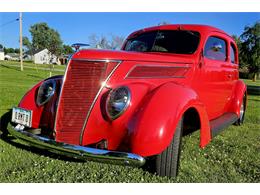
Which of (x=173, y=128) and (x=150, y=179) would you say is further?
(x=150, y=179)

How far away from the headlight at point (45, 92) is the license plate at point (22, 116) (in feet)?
0.75

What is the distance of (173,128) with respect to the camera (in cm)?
281

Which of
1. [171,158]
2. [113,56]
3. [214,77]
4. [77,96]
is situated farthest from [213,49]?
[77,96]

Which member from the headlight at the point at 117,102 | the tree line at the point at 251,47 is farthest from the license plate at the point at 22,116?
the tree line at the point at 251,47

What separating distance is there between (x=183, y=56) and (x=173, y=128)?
5.10ft

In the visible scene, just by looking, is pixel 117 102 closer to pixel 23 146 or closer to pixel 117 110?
pixel 117 110

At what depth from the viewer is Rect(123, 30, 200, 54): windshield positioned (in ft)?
14.1

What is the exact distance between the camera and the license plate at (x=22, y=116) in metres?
3.45

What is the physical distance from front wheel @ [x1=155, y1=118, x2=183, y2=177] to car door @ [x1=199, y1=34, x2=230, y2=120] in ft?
4.61

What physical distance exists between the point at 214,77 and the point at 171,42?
3.05 ft

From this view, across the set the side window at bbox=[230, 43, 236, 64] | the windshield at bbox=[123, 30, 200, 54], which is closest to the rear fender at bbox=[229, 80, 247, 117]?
the side window at bbox=[230, 43, 236, 64]

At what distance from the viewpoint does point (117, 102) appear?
2.94 metres

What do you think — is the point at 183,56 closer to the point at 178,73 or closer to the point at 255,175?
the point at 178,73
